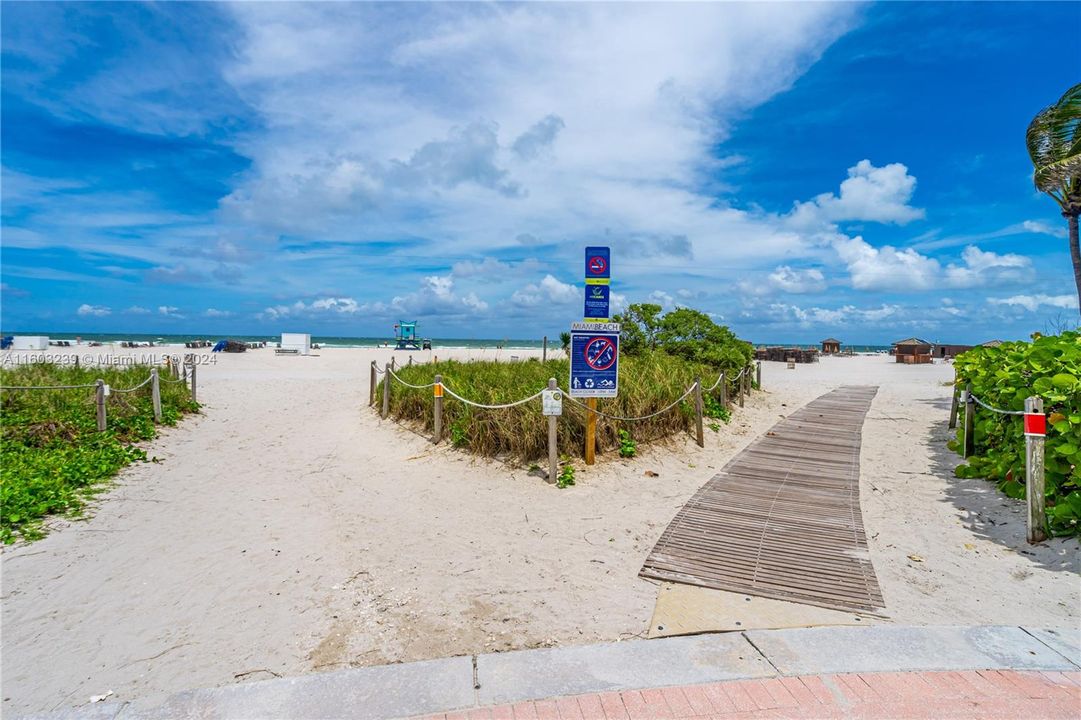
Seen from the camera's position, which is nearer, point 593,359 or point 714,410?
point 593,359

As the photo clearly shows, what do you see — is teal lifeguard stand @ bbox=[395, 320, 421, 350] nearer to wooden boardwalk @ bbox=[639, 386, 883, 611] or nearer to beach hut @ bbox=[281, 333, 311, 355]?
beach hut @ bbox=[281, 333, 311, 355]

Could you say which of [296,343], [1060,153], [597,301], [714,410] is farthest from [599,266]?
[296,343]

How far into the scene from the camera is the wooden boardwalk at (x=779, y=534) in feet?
14.6

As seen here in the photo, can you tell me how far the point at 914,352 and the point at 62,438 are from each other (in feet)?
155

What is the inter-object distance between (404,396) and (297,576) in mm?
6662

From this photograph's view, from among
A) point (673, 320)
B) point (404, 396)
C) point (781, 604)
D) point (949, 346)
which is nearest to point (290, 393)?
point (404, 396)

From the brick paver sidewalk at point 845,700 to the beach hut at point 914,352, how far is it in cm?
4331

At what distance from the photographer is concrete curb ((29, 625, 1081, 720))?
9.77 ft

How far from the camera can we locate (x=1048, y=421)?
212 inches

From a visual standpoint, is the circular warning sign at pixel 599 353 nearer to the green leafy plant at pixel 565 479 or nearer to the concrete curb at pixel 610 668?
the green leafy plant at pixel 565 479

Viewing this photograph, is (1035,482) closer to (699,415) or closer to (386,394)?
(699,415)

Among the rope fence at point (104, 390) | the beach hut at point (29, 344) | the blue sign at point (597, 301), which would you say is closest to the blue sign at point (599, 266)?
the blue sign at point (597, 301)

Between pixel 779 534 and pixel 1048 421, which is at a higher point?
pixel 1048 421

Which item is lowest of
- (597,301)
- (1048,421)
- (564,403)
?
(564,403)
